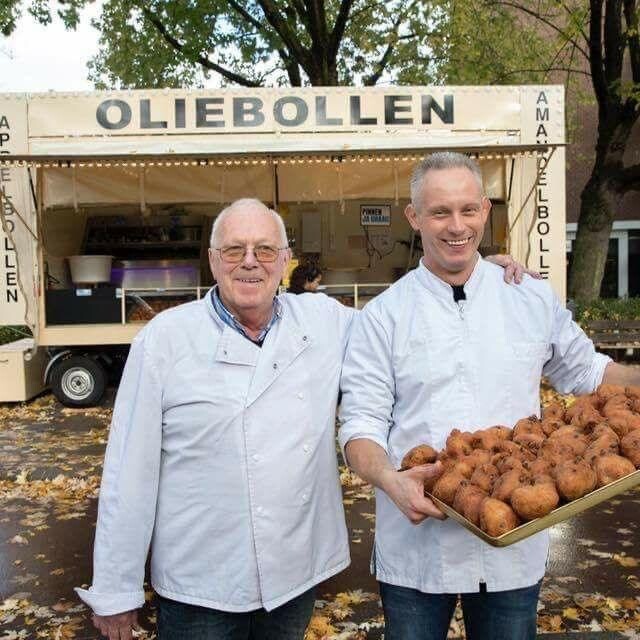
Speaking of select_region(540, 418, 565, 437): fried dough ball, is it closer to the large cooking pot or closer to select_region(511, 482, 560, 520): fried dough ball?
select_region(511, 482, 560, 520): fried dough ball

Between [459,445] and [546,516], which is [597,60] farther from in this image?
[546,516]

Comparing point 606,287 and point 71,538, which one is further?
point 606,287

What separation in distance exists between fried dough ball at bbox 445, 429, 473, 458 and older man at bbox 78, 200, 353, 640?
1.33ft

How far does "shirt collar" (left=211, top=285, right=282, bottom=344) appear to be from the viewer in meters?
2.42

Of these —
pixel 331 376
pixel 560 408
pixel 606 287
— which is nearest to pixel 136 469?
pixel 331 376

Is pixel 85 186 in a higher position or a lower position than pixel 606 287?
higher

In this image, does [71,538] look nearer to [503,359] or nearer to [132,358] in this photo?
[132,358]

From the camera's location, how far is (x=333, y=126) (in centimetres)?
1062

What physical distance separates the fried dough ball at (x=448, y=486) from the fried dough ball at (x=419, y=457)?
0.41 ft

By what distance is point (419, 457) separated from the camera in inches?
86.6

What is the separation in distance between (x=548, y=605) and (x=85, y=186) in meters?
9.13

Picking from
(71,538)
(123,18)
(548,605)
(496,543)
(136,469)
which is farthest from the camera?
(123,18)

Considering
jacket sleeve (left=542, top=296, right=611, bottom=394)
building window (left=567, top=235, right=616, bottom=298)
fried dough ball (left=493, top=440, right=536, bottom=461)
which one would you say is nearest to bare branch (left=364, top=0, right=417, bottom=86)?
building window (left=567, top=235, right=616, bottom=298)

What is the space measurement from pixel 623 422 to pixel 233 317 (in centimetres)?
120
